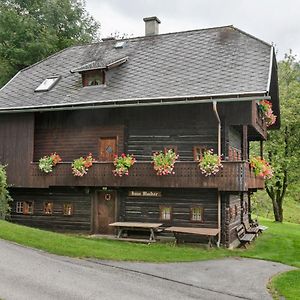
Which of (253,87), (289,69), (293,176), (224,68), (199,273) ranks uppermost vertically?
(289,69)

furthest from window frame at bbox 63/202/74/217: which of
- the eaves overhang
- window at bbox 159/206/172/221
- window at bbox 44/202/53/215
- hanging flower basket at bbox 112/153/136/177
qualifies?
the eaves overhang

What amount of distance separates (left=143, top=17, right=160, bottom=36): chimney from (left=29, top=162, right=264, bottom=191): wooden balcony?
35.5ft

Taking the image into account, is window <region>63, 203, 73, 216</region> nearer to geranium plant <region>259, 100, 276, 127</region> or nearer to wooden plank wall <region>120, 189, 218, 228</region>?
wooden plank wall <region>120, 189, 218, 228</region>

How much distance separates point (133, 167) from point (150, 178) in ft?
3.19

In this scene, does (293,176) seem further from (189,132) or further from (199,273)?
(199,273)

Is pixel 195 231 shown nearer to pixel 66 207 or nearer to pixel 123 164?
pixel 123 164

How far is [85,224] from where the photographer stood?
22.6 metres

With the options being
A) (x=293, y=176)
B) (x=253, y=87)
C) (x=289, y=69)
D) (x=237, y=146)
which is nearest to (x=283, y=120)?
(x=293, y=176)

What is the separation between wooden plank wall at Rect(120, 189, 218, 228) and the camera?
20641mm

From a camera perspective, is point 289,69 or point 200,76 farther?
point 289,69

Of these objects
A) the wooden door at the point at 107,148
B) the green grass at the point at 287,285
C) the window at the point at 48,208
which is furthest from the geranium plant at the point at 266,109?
the window at the point at 48,208

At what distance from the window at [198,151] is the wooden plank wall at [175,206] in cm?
152

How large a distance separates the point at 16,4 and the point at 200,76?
2764 centimetres

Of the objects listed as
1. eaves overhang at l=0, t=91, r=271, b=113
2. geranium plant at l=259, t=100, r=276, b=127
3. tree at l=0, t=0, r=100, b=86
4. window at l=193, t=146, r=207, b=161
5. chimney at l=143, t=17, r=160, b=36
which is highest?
tree at l=0, t=0, r=100, b=86
